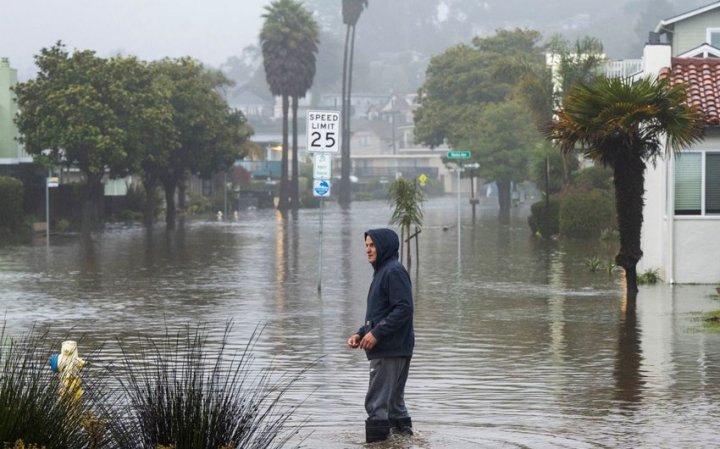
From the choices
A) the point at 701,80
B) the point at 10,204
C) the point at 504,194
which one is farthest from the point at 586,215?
the point at 504,194

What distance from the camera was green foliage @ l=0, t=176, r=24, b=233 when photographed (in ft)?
184

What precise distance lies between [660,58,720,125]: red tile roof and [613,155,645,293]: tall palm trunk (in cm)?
236

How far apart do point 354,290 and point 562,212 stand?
926 inches

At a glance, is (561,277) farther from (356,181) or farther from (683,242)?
(356,181)

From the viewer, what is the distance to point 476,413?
42.2 feet

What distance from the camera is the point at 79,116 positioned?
61.5 metres

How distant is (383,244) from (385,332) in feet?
2.23

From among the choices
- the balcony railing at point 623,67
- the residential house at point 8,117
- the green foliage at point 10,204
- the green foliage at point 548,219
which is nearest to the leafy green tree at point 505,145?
the balcony railing at point 623,67

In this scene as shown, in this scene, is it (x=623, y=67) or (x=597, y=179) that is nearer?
(x=597, y=179)

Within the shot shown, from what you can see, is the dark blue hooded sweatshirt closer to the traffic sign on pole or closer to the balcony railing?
the traffic sign on pole

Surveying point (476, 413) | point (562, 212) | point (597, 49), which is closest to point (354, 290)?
point (476, 413)

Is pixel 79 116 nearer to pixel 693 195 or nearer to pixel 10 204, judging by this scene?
pixel 10 204

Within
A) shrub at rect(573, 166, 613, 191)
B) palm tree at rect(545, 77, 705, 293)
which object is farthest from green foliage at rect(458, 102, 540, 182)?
palm tree at rect(545, 77, 705, 293)

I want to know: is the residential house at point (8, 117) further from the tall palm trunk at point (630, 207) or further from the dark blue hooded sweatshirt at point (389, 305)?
the dark blue hooded sweatshirt at point (389, 305)
